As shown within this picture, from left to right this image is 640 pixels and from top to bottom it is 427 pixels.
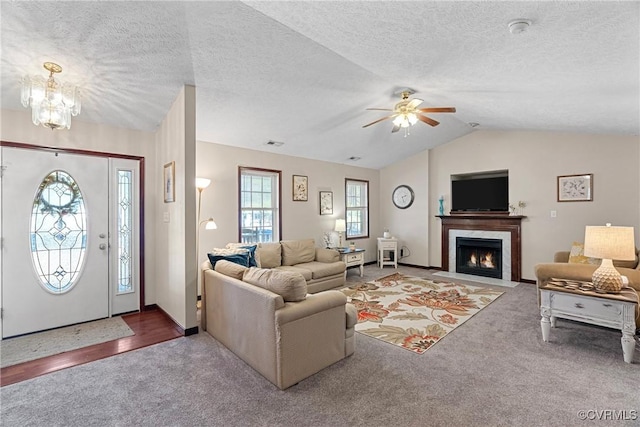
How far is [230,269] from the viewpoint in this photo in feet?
10.2

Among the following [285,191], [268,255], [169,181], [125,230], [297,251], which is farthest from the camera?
[285,191]

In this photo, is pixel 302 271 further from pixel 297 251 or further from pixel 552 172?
pixel 552 172

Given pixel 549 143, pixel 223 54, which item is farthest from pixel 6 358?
pixel 549 143

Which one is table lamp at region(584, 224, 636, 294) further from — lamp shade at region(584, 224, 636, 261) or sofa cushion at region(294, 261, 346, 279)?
sofa cushion at region(294, 261, 346, 279)

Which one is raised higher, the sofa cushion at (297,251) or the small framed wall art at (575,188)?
the small framed wall art at (575,188)

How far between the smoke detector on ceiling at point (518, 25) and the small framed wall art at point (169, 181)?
11.4 feet

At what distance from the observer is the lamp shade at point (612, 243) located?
2713 mm

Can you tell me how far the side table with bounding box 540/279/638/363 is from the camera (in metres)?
2.64

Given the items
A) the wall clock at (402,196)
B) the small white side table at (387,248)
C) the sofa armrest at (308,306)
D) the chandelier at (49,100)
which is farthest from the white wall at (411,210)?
the chandelier at (49,100)

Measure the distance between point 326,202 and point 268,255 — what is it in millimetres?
2123

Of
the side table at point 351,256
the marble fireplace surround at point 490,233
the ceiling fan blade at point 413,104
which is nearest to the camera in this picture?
the ceiling fan blade at point 413,104

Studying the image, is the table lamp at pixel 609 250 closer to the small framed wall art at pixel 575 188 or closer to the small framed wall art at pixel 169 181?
the small framed wall art at pixel 575 188

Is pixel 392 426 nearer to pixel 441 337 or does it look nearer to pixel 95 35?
pixel 441 337
